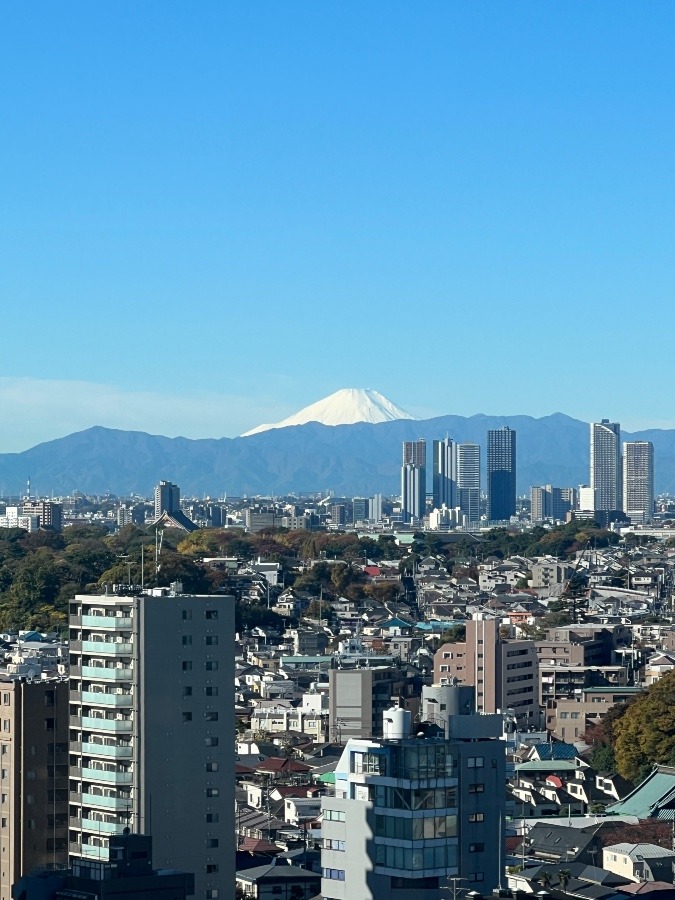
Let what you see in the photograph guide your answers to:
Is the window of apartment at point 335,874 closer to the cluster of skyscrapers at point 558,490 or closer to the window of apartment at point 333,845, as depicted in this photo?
the window of apartment at point 333,845

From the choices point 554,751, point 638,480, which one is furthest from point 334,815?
point 638,480

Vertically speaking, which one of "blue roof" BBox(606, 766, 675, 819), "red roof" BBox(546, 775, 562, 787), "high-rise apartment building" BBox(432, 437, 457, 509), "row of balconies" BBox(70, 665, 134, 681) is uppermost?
"high-rise apartment building" BBox(432, 437, 457, 509)

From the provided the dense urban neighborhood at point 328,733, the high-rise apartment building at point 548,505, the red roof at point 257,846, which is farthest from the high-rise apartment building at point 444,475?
the red roof at point 257,846

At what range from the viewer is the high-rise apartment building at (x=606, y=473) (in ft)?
485

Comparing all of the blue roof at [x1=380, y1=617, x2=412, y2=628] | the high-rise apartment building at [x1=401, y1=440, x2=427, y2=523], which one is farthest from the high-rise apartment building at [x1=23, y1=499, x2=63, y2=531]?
the blue roof at [x1=380, y1=617, x2=412, y2=628]

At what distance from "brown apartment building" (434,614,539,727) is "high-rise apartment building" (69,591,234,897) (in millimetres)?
19961

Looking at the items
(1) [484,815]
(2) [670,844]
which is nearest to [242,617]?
(2) [670,844]

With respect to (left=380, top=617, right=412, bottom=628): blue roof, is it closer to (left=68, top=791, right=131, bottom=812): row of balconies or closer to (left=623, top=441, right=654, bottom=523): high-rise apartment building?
(left=68, top=791, right=131, bottom=812): row of balconies

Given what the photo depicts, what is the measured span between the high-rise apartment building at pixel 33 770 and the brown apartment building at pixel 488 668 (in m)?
19.6

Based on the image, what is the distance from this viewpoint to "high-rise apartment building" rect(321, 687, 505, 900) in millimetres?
15219

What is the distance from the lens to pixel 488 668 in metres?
39.5

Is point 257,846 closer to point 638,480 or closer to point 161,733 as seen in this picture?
point 161,733

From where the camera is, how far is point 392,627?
5488 centimetres

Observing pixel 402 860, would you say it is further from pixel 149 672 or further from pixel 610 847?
pixel 610 847
